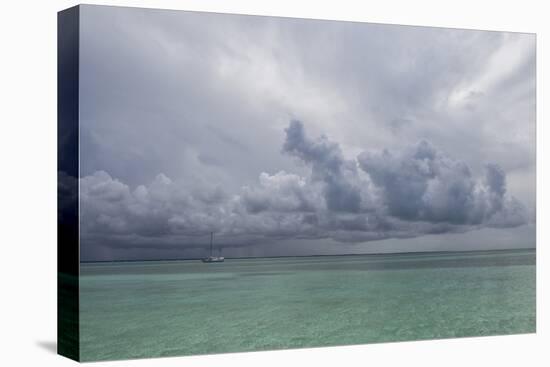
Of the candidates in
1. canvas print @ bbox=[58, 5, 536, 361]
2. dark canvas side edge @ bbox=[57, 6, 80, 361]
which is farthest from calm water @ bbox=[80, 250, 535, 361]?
dark canvas side edge @ bbox=[57, 6, 80, 361]

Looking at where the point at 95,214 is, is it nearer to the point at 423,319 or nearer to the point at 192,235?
the point at 192,235

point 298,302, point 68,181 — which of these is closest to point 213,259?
point 298,302

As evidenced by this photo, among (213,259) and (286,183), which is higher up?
(286,183)

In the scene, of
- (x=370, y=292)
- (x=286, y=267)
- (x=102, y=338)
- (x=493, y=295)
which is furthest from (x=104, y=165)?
(x=493, y=295)

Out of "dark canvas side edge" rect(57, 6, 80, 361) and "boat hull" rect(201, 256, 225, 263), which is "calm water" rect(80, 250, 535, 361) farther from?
"dark canvas side edge" rect(57, 6, 80, 361)

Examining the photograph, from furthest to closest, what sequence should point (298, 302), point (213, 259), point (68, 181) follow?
1. point (298, 302)
2. point (213, 259)
3. point (68, 181)

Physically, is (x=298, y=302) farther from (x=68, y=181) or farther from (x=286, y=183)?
(x=68, y=181)

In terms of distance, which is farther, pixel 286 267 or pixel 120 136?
pixel 286 267
